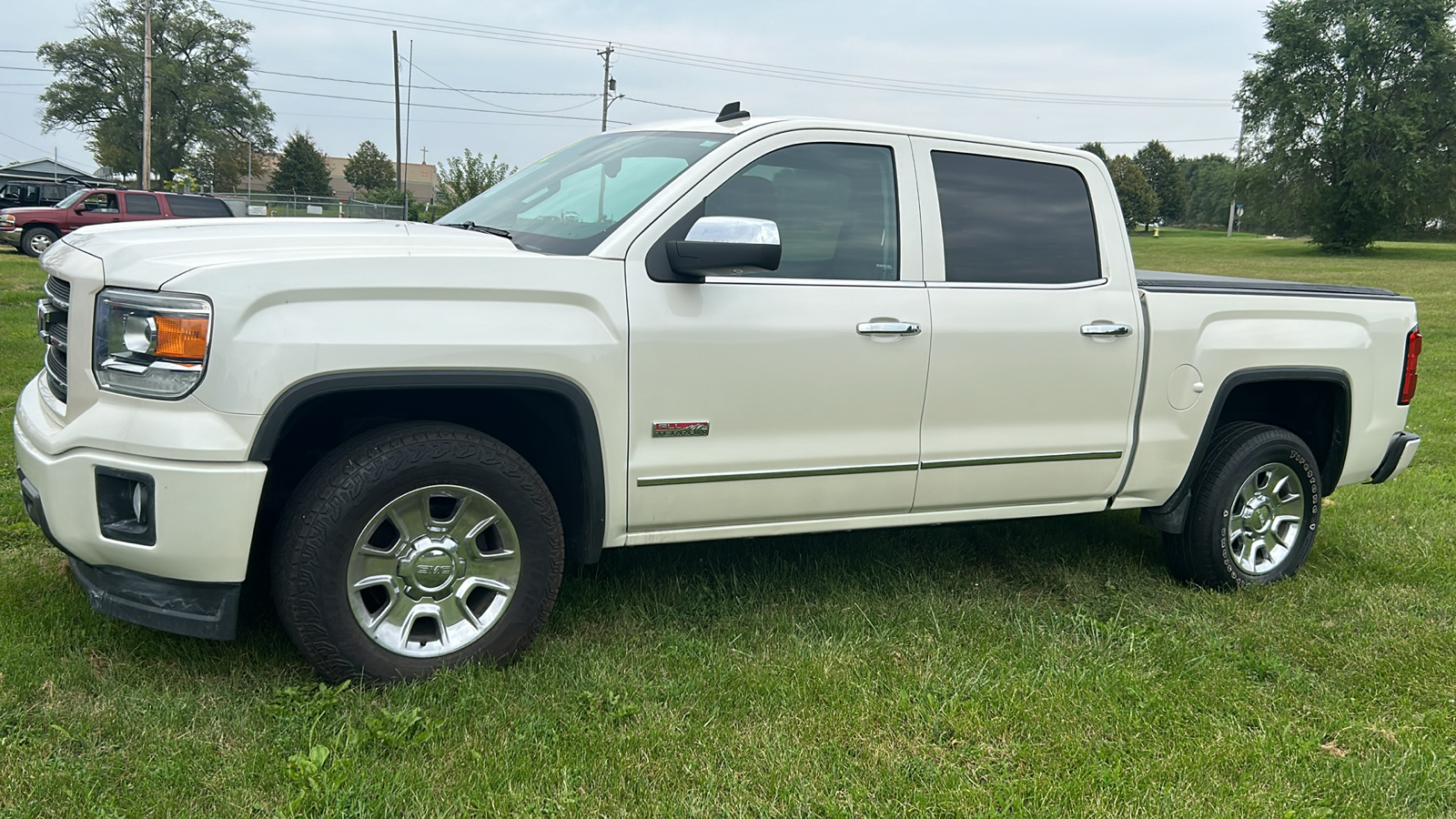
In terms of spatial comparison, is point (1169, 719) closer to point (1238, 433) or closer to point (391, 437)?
point (1238, 433)

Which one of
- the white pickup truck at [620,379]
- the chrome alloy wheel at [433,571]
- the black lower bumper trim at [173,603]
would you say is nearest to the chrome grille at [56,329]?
the white pickup truck at [620,379]

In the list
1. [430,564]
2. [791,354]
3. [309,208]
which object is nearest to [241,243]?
[430,564]

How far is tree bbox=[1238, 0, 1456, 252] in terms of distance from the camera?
4619 centimetres

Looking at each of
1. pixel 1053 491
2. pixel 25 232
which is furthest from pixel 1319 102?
pixel 1053 491

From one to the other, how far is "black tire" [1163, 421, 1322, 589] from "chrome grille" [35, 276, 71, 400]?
4316 millimetres

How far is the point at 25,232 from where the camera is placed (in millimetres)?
23688

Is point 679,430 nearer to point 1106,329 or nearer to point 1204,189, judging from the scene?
point 1106,329

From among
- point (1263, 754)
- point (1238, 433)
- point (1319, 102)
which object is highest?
point (1319, 102)

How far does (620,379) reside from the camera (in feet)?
11.2

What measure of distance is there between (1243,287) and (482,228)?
3.28 m

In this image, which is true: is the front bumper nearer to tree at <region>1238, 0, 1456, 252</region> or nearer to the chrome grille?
the chrome grille

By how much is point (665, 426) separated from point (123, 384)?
60.9 inches

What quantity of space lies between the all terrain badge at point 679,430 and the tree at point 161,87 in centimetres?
6717

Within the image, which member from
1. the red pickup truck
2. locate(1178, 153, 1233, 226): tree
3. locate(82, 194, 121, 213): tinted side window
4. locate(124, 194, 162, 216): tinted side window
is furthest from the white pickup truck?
locate(1178, 153, 1233, 226): tree
